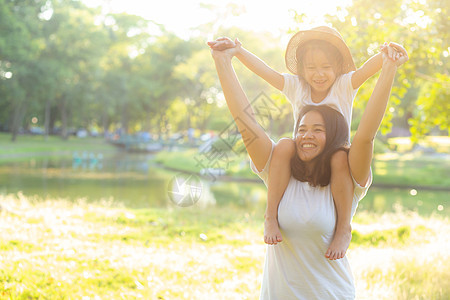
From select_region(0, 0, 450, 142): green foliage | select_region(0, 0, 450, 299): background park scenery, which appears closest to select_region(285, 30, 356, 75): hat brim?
select_region(0, 0, 450, 299): background park scenery

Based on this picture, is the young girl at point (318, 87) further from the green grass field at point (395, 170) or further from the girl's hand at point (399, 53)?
the green grass field at point (395, 170)

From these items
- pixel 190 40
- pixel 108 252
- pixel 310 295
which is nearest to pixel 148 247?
pixel 108 252

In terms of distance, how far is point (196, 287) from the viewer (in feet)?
15.9

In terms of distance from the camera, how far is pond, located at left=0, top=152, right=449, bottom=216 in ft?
48.4

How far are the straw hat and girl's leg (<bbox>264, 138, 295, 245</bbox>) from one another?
54 cm

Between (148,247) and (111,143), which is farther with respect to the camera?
(111,143)

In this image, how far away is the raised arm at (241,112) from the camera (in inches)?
89.7

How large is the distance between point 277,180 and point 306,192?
16 cm

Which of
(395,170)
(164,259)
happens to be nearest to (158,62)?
(395,170)

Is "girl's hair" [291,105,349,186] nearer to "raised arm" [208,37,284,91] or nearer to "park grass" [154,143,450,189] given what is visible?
"raised arm" [208,37,284,91]

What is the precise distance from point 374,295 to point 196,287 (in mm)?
1807

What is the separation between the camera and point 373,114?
82.8 inches

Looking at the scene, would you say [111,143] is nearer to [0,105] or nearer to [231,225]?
[0,105]

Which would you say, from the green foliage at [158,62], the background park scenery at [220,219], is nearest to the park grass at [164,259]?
the background park scenery at [220,219]
